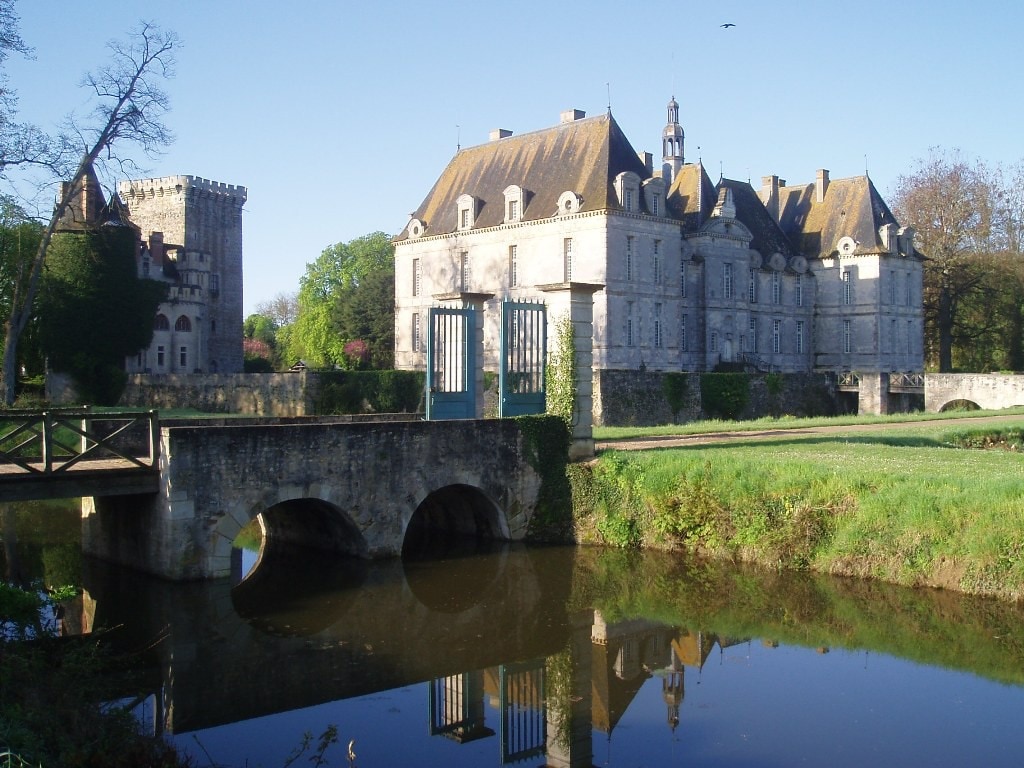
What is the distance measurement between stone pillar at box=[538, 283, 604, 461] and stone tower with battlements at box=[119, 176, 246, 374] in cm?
3719

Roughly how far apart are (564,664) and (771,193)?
44.0m

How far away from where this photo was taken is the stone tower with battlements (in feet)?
170

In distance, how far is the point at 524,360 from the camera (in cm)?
1864

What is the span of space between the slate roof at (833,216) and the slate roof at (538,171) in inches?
527

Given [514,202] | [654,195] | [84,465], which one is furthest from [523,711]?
[514,202]

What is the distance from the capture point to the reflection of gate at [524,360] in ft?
60.3

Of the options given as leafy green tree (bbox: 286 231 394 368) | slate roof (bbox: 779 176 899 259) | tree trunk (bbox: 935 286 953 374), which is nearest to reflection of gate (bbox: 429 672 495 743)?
slate roof (bbox: 779 176 899 259)

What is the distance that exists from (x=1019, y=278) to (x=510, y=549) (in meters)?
40.7

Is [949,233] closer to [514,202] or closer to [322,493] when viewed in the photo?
[514,202]

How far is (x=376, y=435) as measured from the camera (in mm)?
15867

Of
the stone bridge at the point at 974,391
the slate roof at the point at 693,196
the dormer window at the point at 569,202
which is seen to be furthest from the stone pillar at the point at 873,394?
the dormer window at the point at 569,202

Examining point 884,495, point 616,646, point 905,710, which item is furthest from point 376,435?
point 905,710

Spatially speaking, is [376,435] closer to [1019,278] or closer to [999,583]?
[999,583]

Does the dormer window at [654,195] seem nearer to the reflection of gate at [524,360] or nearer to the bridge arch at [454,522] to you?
the reflection of gate at [524,360]
